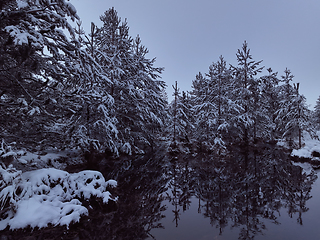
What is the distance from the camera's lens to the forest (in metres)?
4.87

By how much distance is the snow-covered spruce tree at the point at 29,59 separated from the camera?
14.0 feet

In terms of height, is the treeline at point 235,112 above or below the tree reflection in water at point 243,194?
above

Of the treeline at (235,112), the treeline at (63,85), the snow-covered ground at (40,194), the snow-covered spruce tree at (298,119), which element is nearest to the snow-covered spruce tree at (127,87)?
the treeline at (63,85)

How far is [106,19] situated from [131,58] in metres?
4.00

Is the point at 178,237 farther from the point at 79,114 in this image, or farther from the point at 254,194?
the point at 79,114

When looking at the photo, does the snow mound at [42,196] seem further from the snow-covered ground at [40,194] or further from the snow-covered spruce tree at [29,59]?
the snow-covered spruce tree at [29,59]

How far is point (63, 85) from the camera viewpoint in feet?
23.4

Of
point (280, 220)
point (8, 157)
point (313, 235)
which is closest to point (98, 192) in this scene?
point (8, 157)

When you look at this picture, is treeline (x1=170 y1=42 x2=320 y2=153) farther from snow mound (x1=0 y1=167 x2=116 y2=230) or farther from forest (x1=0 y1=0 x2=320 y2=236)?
snow mound (x1=0 y1=167 x2=116 y2=230)

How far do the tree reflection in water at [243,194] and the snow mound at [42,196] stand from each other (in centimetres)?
310

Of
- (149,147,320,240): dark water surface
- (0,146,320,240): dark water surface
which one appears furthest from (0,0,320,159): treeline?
(149,147,320,240): dark water surface

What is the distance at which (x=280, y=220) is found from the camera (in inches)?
205

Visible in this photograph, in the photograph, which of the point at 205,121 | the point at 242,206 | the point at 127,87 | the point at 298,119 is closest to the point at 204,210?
the point at 242,206

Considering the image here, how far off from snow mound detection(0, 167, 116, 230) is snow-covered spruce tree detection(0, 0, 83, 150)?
165 centimetres
